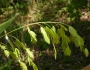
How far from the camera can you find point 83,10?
5.47 metres

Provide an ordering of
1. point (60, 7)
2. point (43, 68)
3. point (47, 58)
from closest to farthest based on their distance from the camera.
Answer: point (43, 68)
point (47, 58)
point (60, 7)

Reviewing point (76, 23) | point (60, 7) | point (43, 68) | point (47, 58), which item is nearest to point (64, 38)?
point (43, 68)

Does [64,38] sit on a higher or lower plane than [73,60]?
higher

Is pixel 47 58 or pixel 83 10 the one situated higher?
pixel 83 10

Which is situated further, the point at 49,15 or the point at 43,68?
the point at 49,15

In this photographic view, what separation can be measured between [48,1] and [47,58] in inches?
81.5

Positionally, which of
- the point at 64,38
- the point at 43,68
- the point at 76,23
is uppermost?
the point at 64,38

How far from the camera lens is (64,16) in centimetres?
538

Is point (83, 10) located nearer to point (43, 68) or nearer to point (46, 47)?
point (46, 47)

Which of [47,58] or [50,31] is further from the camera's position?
[47,58]

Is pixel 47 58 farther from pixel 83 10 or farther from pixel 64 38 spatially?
pixel 64 38

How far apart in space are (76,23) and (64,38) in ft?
13.0

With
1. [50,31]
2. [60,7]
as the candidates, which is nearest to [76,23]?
[60,7]

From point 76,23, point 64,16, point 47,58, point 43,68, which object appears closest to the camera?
point 43,68
